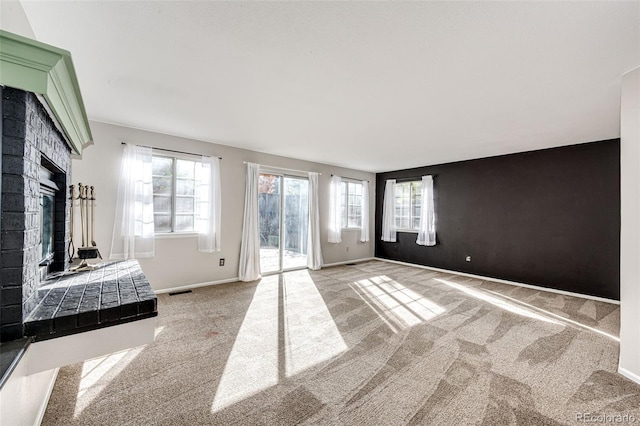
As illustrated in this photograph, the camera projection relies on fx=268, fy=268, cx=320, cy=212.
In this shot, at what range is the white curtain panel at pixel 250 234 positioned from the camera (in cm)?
475

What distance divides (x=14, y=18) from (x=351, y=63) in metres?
2.02

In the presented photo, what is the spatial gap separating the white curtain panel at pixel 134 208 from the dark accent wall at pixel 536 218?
5.45 metres

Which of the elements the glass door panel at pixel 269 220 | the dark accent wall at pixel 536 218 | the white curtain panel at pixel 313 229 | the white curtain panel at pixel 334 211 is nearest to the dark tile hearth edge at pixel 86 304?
the glass door panel at pixel 269 220

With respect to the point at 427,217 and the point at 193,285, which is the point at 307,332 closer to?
the point at 193,285

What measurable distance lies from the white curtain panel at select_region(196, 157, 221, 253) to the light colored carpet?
3.19 ft

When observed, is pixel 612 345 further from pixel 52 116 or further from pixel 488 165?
pixel 52 116

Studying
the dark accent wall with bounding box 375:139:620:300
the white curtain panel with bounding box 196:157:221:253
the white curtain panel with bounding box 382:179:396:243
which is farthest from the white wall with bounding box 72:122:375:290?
the dark accent wall with bounding box 375:139:620:300

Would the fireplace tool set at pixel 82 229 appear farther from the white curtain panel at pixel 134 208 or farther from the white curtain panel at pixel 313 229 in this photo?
the white curtain panel at pixel 313 229

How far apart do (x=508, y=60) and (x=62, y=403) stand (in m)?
3.89

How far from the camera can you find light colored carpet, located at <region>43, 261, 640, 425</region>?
1687 millimetres

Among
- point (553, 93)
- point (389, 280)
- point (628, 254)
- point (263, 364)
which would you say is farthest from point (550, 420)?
point (389, 280)

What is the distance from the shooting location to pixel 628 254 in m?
2.11

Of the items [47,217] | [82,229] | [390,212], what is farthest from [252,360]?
[390,212]

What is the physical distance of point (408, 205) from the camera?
6.62 metres
